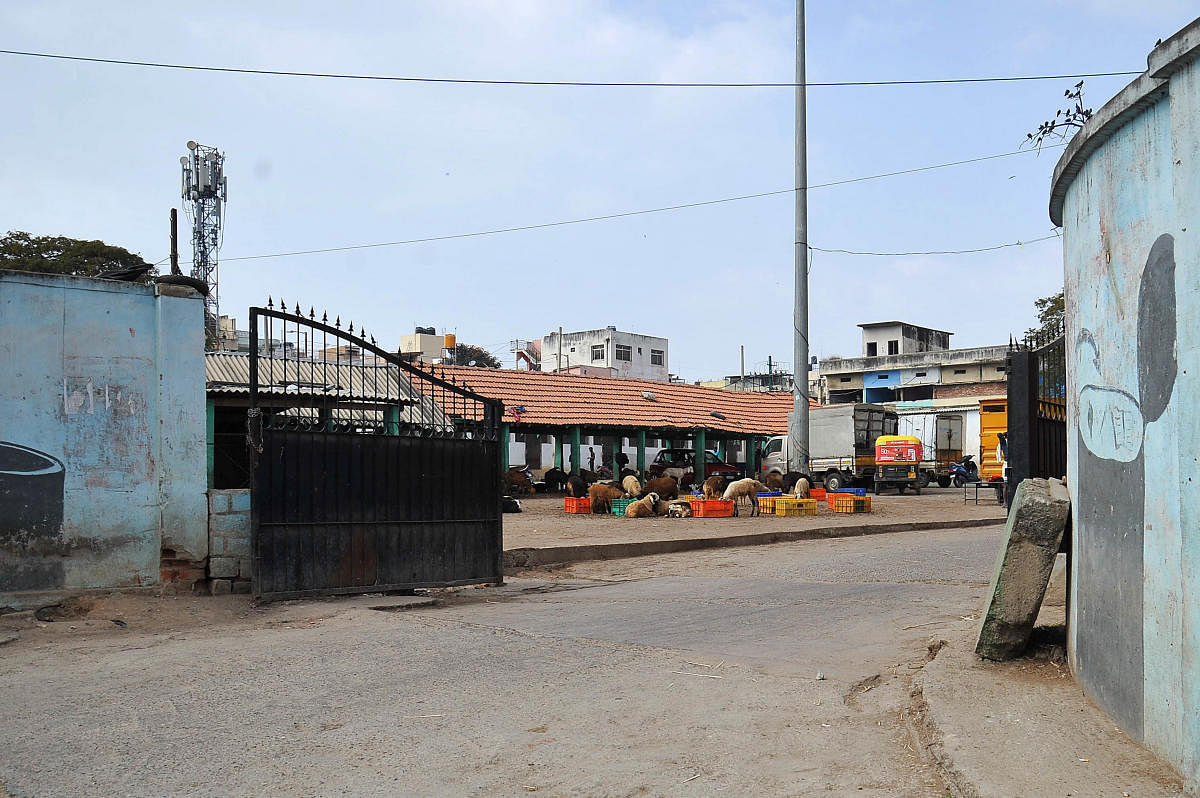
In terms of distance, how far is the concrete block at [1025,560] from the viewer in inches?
224

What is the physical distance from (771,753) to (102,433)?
23.5 ft

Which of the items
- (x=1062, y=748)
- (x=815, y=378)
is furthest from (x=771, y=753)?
(x=815, y=378)

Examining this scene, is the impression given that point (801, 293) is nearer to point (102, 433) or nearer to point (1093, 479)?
point (102, 433)

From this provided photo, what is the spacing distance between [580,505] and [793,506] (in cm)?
504

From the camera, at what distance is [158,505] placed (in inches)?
372

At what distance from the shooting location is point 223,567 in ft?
32.2

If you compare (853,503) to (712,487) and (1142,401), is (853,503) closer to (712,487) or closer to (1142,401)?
(712,487)

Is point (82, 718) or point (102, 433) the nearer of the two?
point (82, 718)

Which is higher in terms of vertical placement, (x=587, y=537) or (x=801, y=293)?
(x=801, y=293)

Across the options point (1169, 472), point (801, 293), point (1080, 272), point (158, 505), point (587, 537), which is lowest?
point (587, 537)

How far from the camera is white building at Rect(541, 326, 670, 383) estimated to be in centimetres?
7088

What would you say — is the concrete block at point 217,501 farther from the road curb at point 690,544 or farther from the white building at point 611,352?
the white building at point 611,352

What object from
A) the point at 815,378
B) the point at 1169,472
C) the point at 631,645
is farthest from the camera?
the point at 815,378

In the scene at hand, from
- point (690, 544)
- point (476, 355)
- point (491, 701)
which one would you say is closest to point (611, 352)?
point (476, 355)
